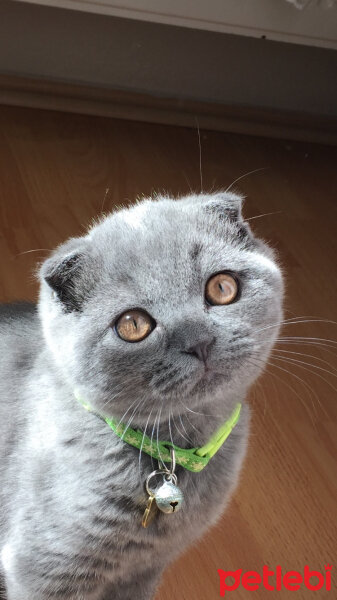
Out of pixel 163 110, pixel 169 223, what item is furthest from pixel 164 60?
pixel 169 223

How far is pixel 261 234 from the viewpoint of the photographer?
5.32ft

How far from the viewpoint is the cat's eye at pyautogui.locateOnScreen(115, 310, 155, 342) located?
2.13 ft

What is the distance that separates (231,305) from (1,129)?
1255mm

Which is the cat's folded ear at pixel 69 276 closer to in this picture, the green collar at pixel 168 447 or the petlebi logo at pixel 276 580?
the green collar at pixel 168 447

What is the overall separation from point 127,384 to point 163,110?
4.53 feet

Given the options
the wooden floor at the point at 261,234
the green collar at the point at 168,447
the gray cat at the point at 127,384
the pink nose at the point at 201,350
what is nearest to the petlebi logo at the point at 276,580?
the wooden floor at the point at 261,234

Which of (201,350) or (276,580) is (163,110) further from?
(201,350)

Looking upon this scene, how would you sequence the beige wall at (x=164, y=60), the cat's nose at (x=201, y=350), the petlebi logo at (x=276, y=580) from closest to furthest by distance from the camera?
1. the cat's nose at (x=201, y=350)
2. the petlebi logo at (x=276, y=580)
3. the beige wall at (x=164, y=60)

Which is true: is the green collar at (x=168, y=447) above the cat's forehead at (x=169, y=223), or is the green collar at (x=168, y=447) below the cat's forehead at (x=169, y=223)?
below

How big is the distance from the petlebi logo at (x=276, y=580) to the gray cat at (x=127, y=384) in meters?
0.22

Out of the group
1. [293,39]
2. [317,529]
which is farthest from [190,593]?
[293,39]

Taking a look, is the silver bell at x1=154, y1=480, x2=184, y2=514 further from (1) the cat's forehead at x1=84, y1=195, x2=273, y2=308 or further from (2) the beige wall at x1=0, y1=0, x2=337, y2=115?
(2) the beige wall at x1=0, y1=0, x2=337, y2=115

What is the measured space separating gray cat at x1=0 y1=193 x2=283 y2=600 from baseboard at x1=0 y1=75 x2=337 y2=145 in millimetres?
1151

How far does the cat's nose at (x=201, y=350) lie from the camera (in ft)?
2.07
